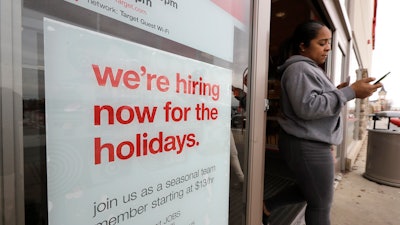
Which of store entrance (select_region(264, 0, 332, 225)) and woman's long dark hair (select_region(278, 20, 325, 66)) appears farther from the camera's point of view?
store entrance (select_region(264, 0, 332, 225))

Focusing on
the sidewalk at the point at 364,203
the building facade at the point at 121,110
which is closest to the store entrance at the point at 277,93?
the sidewalk at the point at 364,203

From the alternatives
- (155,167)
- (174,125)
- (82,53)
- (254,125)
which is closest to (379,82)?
(254,125)

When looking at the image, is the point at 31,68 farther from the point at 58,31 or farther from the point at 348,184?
the point at 348,184

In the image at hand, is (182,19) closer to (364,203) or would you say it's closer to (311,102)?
(311,102)

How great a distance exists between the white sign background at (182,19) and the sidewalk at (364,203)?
7.52 ft

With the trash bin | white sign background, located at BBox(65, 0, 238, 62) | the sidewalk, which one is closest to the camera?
white sign background, located at BBox(65, 0, 238, 62)

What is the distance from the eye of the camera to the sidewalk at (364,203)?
2.38 m

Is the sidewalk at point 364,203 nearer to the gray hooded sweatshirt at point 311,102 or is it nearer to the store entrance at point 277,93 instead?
the store entrance at point 277,93

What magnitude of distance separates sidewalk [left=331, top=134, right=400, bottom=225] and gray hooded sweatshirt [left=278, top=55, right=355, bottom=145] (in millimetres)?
1462

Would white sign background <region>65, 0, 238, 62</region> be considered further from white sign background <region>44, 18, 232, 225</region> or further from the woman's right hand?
the woman's right hand

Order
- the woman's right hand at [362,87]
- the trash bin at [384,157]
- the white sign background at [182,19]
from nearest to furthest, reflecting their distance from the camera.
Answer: the white sign background at [182,19]
the woman's right hand at [362,87]
the trash bin at [384,157]

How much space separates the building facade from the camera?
49cm

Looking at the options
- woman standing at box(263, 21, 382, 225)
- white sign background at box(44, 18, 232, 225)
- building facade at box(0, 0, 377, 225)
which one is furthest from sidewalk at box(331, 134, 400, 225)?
white sign background at box(44, 18, 232, 225)

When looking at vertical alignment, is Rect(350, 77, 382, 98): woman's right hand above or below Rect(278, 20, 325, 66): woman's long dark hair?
below
